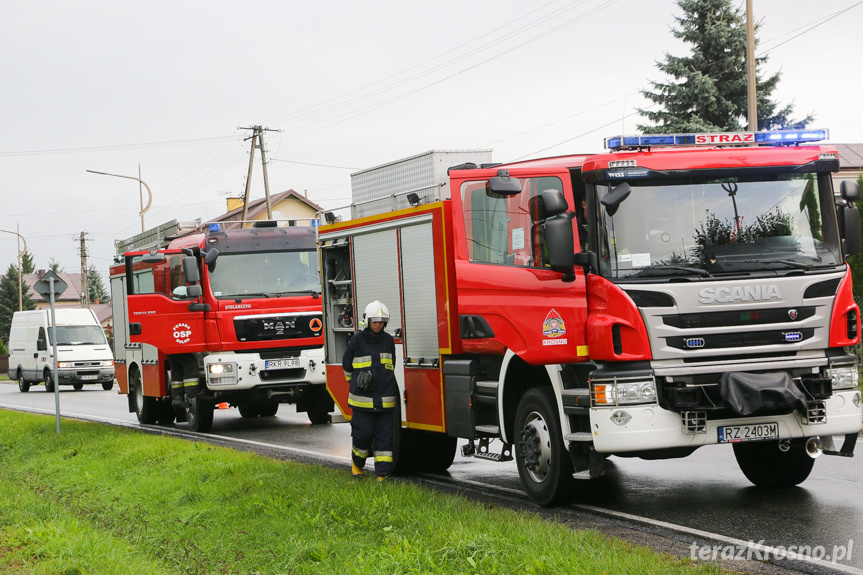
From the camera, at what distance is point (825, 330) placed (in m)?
8.34

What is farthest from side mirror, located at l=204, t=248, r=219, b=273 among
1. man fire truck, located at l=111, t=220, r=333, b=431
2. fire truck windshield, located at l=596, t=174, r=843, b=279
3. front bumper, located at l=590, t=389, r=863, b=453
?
front bumper, located at l=590, t=389, r=863, b=453

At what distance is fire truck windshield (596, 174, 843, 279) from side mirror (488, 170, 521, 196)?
0.71m

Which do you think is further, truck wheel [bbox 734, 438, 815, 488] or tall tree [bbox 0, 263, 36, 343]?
tall tree [bbox 0, 263, 36, 343]

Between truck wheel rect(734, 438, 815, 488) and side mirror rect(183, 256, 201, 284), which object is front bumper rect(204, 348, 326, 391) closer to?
side mirror rect(183, 256, 201, 284)

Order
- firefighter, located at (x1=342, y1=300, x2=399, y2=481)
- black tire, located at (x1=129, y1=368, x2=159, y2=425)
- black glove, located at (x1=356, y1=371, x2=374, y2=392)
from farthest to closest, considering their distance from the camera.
A: black tire, located at (x1=129, y1=368, x2=159, y2=425), firefighter, located at (x1=342, y1=300, x2=399, y2=481), black glove, located at (x1=356, y1=371, x2=374, y2=392)

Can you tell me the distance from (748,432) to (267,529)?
3667 millimetres

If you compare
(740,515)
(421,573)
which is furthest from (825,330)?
(421,573)

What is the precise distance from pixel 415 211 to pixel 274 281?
749cm

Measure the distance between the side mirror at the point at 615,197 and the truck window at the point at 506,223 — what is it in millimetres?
514

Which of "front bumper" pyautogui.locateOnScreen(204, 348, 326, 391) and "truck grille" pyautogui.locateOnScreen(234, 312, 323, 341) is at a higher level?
"truck grille" pyautogui.locateOnScreen(234, 312, 323, 341)

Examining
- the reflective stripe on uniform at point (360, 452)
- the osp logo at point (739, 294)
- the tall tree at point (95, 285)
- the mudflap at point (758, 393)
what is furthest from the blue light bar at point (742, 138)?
the tall tree at point (95, 285)

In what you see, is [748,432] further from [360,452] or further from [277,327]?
[277,327]

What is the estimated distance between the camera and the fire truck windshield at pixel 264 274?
1738 cm

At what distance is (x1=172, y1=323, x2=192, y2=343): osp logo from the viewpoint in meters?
17.4
